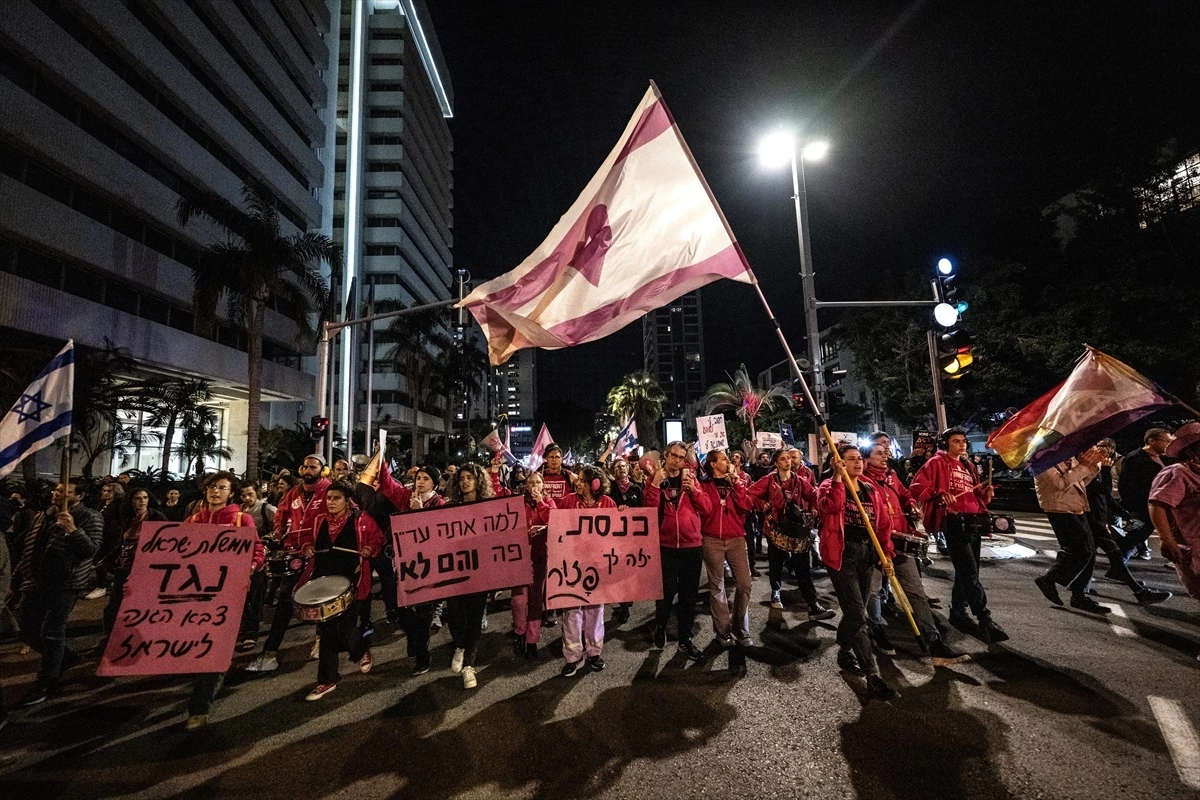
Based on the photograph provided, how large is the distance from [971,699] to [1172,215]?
26.6m

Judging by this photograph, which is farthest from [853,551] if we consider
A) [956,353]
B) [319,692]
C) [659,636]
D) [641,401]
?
[641,401]

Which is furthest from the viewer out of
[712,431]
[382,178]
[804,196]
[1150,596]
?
[382,178]

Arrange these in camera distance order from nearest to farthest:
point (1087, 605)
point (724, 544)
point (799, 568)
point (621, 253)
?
1. point (621, 253)
2. point (724, 544)
3. point (1087, 605)
4. point (799, 568)

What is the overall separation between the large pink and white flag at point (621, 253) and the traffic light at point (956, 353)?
5.99m

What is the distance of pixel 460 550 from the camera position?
531 centimetres

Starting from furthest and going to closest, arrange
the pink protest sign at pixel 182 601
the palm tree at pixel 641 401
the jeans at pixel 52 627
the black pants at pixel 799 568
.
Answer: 1. the palm tree at pixel 641 401
2. the black pants at pixel 799 568
3. the jeans at pixel 52 627
4. the pink protest sign at pixel 182 601

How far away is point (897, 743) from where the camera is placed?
151 inches

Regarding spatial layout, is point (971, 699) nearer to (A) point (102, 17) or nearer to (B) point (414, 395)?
(A) point (102, 17)

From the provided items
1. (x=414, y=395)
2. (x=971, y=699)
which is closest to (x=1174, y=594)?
(x=971, y=699)

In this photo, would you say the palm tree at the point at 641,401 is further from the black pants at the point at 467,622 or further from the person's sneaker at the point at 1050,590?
the black pants at the point at 467,622

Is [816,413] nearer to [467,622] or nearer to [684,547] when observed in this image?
[684,547]

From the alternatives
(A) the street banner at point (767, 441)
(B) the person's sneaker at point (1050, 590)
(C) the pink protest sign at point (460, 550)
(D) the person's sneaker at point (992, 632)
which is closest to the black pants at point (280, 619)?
(C) the pink protest sign at point (460, 550)

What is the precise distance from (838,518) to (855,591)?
0.62 metres

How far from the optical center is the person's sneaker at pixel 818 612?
7047 mm
